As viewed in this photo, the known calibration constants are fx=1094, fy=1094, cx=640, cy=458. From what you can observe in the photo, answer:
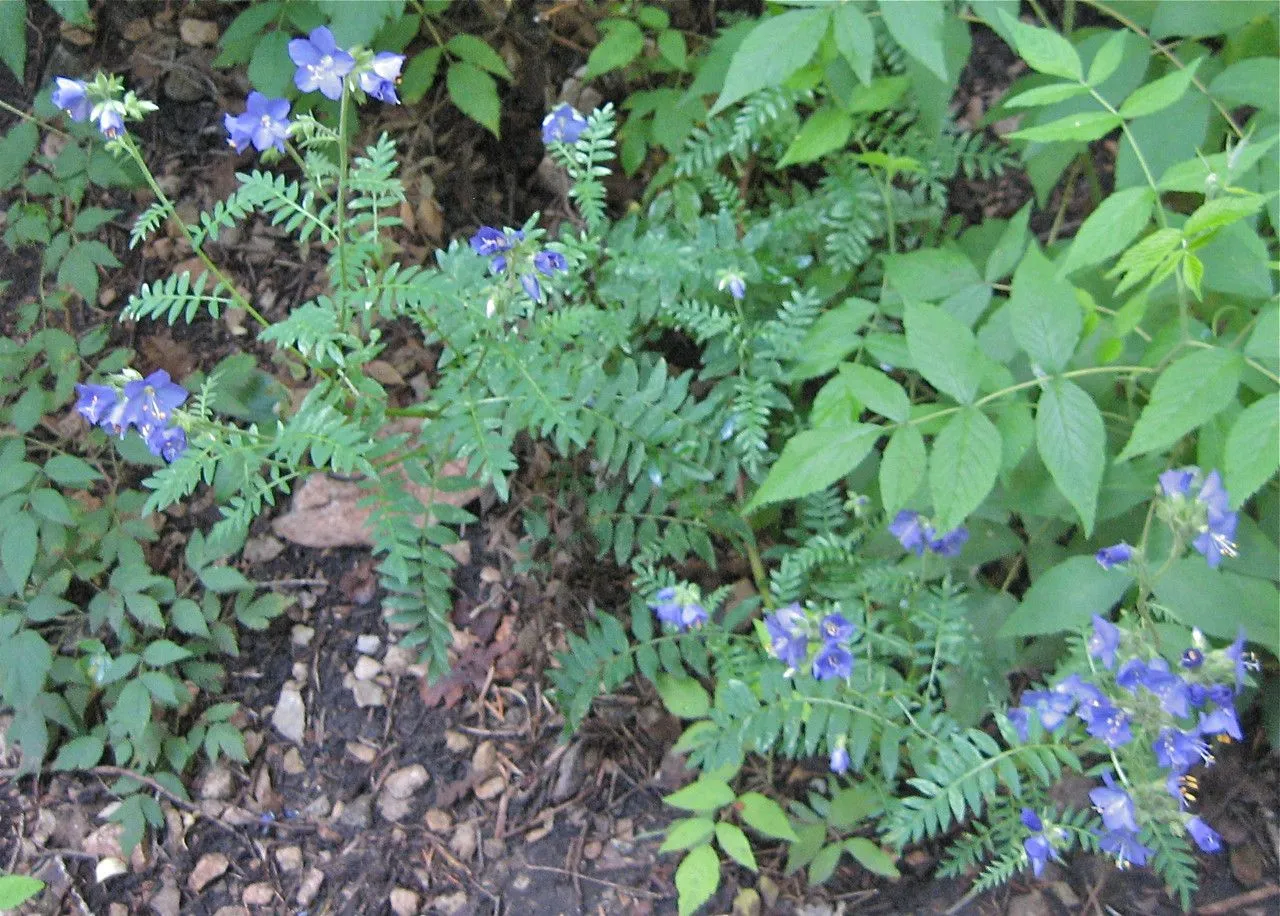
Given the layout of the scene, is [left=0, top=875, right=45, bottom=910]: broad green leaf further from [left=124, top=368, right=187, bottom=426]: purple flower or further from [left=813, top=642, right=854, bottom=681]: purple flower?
[left=813, top=642, right=854, bottom=681]: purple flower

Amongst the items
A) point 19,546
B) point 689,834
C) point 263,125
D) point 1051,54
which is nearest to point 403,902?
point 689,834

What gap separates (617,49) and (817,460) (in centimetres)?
139

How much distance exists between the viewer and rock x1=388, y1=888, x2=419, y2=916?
2385mm

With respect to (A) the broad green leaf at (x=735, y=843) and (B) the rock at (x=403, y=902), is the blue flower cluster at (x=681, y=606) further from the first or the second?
(B) the rock at (x=403, y=902)

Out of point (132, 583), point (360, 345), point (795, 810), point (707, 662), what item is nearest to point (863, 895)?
point (795, 810)

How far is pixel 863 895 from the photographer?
2363 mm

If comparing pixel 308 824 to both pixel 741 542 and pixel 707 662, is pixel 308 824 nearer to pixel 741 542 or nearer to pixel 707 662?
pixel 707 662

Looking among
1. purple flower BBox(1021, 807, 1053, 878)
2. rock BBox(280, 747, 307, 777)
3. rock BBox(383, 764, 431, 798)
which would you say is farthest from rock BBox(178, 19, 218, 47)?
purple flower BBox(1021, 807, 1053, 878)

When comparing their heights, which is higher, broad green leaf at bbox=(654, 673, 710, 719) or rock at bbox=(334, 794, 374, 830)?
broad green leaf at bbox=(654, 673, 710, 719)

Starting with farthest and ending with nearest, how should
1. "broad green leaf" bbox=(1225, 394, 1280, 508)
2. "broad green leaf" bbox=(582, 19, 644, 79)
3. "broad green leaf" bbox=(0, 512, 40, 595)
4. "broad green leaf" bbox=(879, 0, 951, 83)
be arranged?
"broad green leaf" bbox=(582, 19, 644, 79) → "broad green leaf" bbox=(0, 512, 40, 595) → "broad green leaf" bbox=(879, 0, 951, 83) → "broad green leaf" bbox=(1225, 394, 1280, 508)

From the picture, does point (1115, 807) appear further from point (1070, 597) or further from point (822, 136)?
point (822, 136)

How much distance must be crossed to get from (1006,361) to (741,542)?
769 mm

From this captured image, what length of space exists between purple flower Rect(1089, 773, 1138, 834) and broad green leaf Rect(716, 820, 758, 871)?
686 millimetres

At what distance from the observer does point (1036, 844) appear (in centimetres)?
201
